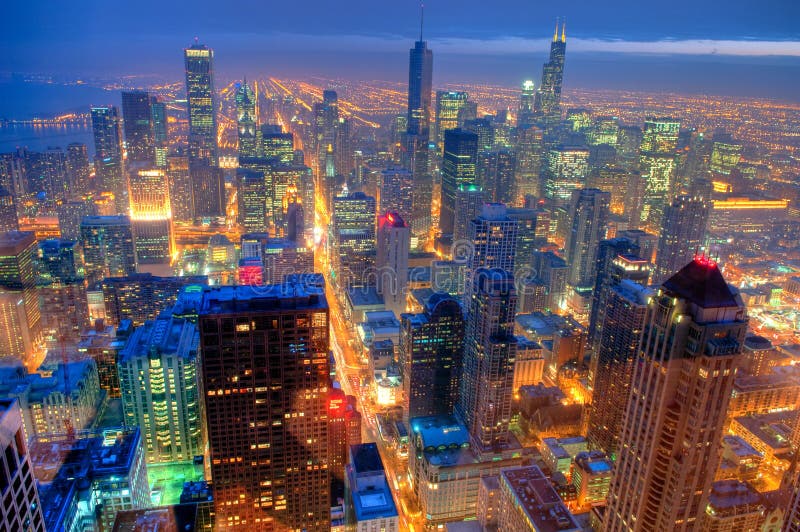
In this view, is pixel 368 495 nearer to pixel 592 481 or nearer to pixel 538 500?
pixel 538 500

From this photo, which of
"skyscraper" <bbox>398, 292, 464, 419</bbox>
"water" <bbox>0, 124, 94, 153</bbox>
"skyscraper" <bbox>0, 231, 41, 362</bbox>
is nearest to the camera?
"water" <bbox>0, 124, 94, 153</bbox>

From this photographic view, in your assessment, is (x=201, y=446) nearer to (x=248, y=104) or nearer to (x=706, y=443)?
(x=706, y=443)

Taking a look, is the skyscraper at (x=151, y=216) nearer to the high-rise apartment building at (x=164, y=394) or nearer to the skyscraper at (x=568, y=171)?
the high-rise apartment building at (x=164, y=394)

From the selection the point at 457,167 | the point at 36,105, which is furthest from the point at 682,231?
the point at 36,105

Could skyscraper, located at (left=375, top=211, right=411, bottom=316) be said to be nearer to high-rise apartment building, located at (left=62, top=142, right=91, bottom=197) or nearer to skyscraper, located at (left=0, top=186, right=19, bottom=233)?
skyscraper, located at (left=0, top=186, right=19, bottom=233)

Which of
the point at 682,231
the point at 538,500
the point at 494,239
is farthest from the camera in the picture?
the point at 682,231

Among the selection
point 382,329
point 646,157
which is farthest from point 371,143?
point 382,329

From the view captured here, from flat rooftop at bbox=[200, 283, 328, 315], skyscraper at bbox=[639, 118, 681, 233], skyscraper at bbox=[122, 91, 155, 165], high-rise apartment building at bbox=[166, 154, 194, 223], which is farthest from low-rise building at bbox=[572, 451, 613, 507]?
skyscraper at bbox=[122, 91, 155, 165]
